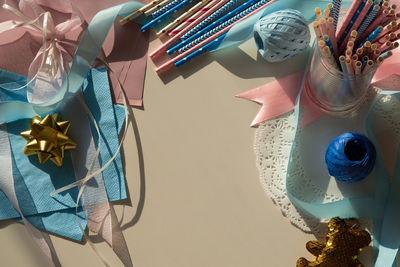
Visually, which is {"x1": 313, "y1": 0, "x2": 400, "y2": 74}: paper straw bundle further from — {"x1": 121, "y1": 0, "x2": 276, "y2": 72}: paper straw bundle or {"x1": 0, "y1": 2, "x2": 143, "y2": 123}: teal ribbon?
{"x1": 0, "y1": 2, "x2": 143, "y2": 123}: teal ribbon

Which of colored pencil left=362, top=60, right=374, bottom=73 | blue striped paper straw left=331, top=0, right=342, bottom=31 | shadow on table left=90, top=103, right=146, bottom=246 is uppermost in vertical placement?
blue striped paper straw left=331, top=0, right=342, bottom=31

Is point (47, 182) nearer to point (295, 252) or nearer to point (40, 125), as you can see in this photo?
point (40, 125)

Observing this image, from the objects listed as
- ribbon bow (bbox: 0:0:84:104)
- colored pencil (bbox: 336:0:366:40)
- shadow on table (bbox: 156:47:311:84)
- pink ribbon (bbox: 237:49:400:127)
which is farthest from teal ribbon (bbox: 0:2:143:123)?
colored pencil (bbox: 336:0:366:40)

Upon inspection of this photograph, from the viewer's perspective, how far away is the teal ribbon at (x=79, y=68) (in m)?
0.80

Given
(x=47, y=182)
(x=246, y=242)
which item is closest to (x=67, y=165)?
(x=47, y=182)

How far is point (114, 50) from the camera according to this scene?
2.72 feet

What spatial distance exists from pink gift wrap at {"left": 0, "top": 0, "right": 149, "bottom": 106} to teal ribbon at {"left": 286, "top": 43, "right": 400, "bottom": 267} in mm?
285

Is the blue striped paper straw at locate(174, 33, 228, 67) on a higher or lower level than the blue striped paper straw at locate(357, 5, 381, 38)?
lower

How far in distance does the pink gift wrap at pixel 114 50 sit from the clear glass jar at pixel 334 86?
27 centimetres

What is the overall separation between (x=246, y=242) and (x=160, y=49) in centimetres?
34

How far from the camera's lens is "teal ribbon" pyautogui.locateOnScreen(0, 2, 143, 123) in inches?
31.6

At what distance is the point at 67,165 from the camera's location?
80 centimetres

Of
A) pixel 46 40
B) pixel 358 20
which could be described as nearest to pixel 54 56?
pixel 46 40

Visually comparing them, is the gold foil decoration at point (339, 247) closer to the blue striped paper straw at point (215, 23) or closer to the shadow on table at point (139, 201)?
the shadow on table at point (139, 201)
